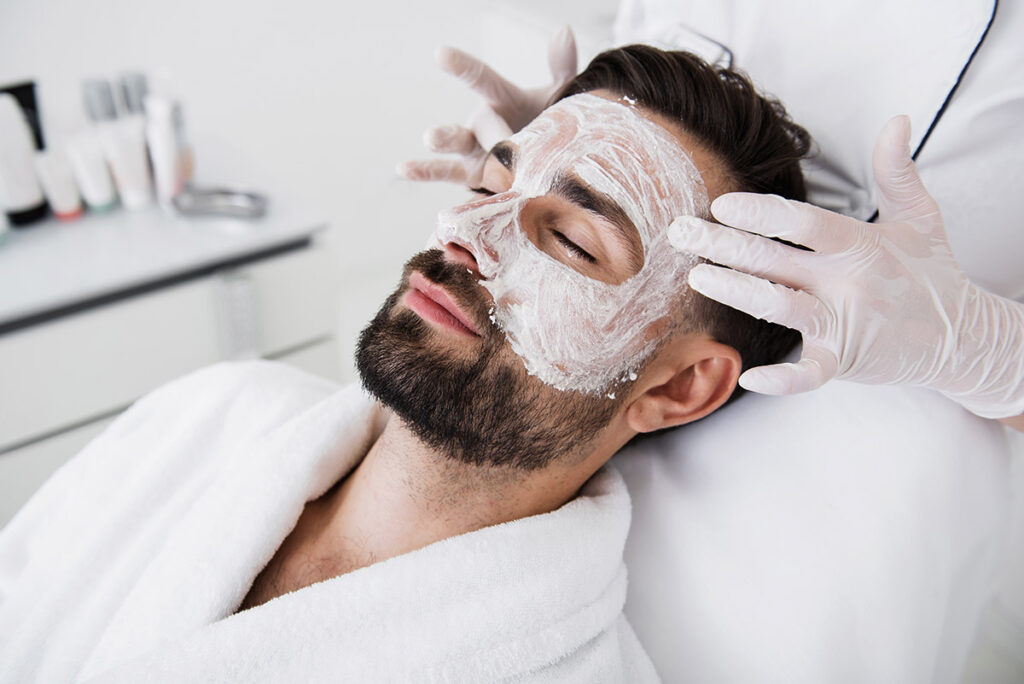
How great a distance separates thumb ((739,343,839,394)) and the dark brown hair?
193mm

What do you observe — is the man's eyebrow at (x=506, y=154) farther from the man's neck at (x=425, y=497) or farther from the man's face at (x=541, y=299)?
the man's neck at (x=425, y=497)

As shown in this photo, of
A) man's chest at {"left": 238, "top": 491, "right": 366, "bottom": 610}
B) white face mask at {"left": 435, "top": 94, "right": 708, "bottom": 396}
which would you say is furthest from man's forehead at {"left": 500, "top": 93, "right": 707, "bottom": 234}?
man's chest at {"left": 238, "top": 491, "right": 366, "bottom": 610}

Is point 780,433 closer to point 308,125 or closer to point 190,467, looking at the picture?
point 190,467

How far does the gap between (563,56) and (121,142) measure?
0.99 m

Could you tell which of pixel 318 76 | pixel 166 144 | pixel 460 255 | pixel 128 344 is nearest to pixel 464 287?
pixel 460 255

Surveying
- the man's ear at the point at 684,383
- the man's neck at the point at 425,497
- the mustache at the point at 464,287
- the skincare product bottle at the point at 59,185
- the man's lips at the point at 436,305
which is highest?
the mustache at the point at 464,287

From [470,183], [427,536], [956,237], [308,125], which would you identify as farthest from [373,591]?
[308,125]

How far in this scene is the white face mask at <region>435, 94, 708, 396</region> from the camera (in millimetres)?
832

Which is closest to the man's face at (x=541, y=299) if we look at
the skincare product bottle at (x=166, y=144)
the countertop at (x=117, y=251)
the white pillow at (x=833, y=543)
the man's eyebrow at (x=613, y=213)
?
the man's eyebrow at (x=613, y=213)

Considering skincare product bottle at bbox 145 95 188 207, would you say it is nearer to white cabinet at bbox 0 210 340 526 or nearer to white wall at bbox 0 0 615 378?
white wall at bbox 0 0 615 378

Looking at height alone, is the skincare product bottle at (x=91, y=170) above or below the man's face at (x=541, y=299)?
below

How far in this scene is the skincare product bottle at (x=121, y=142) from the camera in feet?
4.92

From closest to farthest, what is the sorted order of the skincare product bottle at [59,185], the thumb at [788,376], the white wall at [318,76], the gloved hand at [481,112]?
the thumb at [788,376] → the gloved hand at [481,112] → the skincare product bottle at [59,185] → the white wall at [318,76]

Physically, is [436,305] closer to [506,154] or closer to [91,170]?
[506,154]
